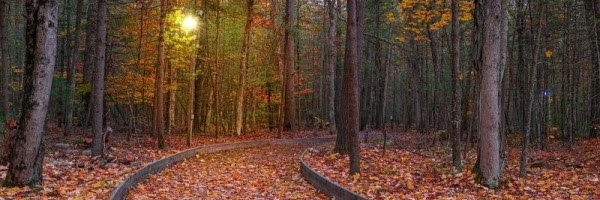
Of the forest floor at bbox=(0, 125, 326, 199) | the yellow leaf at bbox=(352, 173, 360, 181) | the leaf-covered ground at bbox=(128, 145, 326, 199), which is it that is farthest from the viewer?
the yellow leaf at bbox=(352, 173, 360, 181)

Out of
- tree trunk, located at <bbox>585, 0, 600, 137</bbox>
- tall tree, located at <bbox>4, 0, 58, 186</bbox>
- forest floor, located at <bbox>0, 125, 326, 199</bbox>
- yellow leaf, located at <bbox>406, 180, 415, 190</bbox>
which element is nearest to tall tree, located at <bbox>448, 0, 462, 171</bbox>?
yellow leaf, located at <bbox>406, 180, 415, 190</bbox>

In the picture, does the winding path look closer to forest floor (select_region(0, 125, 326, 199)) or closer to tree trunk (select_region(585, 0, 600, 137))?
forest floor (select_region(0, 125, 326, 199))

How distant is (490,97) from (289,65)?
19.6 meters

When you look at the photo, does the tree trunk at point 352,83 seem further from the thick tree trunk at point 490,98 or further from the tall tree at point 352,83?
the thick tree trunk at point 490,98

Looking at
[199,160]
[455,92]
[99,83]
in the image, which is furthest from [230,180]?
[455,92]

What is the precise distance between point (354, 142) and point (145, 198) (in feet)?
16.4

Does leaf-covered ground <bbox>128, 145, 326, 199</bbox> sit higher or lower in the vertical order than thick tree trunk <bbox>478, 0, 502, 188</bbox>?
lower

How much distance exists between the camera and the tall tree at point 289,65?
26406 millimetres

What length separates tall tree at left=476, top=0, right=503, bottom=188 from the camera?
9617 millimetres

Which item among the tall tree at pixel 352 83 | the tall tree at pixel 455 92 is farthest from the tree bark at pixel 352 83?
the tall tree at pixel 455 92

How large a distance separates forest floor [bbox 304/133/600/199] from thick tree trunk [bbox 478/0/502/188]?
1.34 ft

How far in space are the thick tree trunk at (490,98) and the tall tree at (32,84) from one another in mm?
8511

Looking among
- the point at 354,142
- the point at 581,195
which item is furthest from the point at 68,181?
the point at 581,195

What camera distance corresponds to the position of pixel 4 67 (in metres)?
16.0
